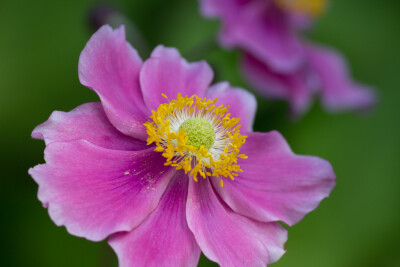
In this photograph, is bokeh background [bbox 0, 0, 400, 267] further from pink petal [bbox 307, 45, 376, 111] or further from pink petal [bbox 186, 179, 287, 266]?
pink petal [bbox 186, 179, 287, 266]

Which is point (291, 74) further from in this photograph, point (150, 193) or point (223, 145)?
point (150, 193)

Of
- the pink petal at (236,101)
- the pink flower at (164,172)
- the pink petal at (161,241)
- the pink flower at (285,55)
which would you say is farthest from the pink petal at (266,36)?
the pink petal at (161,241)

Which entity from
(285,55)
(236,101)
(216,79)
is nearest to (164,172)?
(236,101)

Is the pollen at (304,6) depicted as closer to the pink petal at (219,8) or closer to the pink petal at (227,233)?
the pink petal at (219,8)

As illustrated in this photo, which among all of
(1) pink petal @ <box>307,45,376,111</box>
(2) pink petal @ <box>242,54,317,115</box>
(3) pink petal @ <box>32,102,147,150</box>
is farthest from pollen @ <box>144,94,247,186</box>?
(1) pink petal @ <box>307,45,376,111</box>

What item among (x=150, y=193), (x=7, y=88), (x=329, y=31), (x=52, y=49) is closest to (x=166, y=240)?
(x=150, y=193)

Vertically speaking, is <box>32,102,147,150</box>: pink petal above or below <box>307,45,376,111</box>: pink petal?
below
